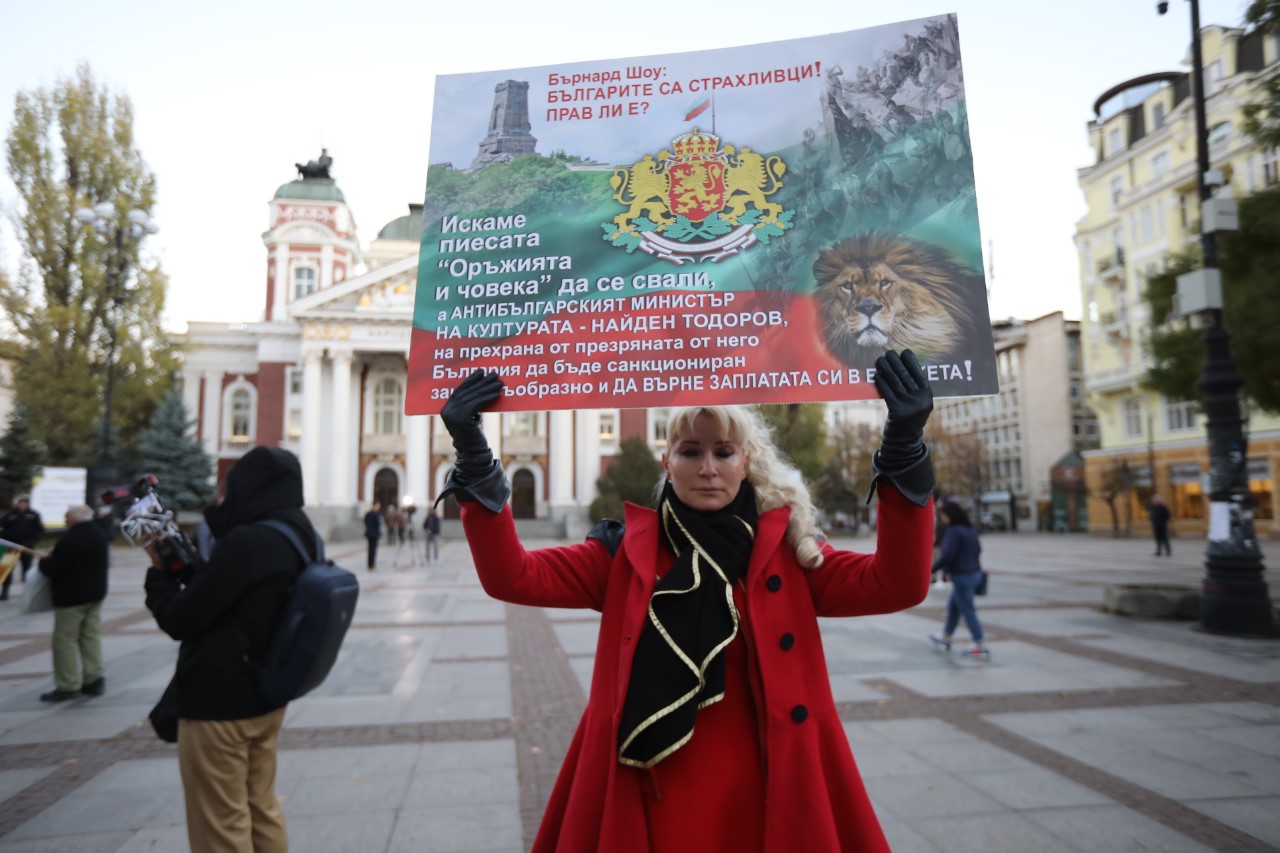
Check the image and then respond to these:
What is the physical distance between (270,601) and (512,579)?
1.62 meters

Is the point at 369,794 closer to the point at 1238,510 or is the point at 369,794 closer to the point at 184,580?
the point at 184,580

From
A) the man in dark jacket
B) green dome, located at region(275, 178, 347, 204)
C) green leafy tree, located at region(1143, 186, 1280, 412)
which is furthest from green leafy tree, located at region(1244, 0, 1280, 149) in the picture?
green dome, located at region(275, 178, 347, 204)

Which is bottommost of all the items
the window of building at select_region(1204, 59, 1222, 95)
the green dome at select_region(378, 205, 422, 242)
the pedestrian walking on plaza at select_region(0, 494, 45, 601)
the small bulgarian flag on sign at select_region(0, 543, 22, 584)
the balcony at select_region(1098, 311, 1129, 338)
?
the pedestrian walking on plaza at select_region(0, 494, 45, 601)

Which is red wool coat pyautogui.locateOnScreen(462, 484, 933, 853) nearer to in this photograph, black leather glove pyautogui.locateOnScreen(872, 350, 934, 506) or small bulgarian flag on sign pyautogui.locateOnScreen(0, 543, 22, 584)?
black leather glove pyautogui.locateOnScreen(872, 350, 934, 506)

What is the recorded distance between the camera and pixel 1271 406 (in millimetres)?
12180

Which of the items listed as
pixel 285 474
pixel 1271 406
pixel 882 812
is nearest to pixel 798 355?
pixel 285 474

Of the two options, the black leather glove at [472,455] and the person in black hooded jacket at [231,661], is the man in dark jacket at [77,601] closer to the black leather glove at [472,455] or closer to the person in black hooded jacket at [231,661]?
the person in black hooded jacket at [231,661]

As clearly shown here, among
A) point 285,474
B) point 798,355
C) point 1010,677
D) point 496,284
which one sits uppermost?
point 496,284

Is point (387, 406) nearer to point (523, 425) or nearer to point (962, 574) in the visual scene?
point (523, 425)

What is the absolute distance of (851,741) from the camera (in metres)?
5.75

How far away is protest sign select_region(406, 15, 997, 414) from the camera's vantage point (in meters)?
2.13

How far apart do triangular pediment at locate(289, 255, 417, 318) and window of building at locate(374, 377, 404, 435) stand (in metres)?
5.41

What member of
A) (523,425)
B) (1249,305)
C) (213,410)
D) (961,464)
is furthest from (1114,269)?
(213,410)

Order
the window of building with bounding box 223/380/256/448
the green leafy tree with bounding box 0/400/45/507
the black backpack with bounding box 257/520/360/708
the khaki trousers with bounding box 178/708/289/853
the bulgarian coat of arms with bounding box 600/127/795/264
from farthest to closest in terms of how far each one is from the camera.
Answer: the window of building with bounding box 223/380/256/448 < the green leafy tree with bounding box 0/400/45/507 < the black backpack with bounding box 257/520/360/708 < the khaki trousers with bounding box 178/708/289/853 < the bulgarian coat of arms with bounding box 600/127/795/264
